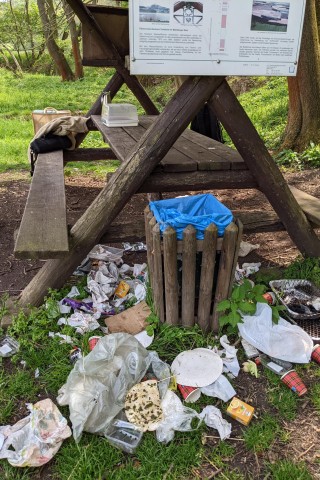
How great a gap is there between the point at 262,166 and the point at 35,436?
202 cm

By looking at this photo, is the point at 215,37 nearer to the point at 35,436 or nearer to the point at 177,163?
the point at 177,163

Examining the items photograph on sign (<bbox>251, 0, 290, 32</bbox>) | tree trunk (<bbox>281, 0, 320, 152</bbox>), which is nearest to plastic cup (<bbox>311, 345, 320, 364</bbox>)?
photograph on sign (<bbox>251, 0, 290, 32</bbox>)

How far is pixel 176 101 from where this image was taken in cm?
255

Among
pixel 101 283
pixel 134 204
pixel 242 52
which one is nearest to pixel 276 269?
pixel 101 283

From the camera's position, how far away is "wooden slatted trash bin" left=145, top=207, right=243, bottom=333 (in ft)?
7.84

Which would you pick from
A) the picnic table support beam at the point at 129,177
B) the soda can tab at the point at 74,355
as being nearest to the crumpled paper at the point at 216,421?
the soda can tab at the point at 74,355

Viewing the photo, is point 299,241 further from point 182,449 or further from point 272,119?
point 272,119

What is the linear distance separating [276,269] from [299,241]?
277 millimetres

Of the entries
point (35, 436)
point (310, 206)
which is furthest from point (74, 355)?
point (310, 206)

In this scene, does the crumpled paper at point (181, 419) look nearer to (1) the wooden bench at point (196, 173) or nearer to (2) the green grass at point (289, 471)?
(2) the green grass at point (289, 471)

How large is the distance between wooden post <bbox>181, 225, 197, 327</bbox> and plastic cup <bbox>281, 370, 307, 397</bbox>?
62 centimetres

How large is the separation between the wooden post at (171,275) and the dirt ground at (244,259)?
1.73 ft

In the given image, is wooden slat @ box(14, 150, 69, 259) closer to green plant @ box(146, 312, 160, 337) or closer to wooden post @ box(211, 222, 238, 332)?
green plant @ box(146, 312, 160, 337)

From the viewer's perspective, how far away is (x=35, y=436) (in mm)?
1916
